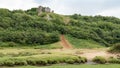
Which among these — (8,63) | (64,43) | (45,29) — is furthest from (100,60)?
(45,29)

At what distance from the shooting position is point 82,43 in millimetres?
71500

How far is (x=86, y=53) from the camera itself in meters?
45.4

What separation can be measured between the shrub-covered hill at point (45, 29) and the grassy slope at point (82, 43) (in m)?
1.51

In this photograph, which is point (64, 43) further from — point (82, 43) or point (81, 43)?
point (82, 43)

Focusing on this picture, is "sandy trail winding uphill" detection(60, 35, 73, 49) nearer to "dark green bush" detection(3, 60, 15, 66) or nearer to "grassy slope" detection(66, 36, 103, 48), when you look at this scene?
"grassy slope" detection(66, 36, 103, 48)

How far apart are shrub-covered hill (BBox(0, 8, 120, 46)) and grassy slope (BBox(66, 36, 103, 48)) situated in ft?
4.95

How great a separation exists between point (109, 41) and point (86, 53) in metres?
34.1

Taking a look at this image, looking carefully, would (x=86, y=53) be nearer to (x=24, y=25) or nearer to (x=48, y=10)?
(x=24, y=25)

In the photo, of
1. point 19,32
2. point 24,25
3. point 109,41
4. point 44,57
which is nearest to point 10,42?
point 19,32

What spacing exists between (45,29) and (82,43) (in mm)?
10324

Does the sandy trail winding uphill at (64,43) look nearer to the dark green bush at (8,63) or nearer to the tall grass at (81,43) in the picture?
the tall grass at (81,43)

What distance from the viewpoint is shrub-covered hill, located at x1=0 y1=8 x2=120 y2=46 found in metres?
71.1

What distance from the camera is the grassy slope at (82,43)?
69.6 m

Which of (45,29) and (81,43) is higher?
(45,29)
